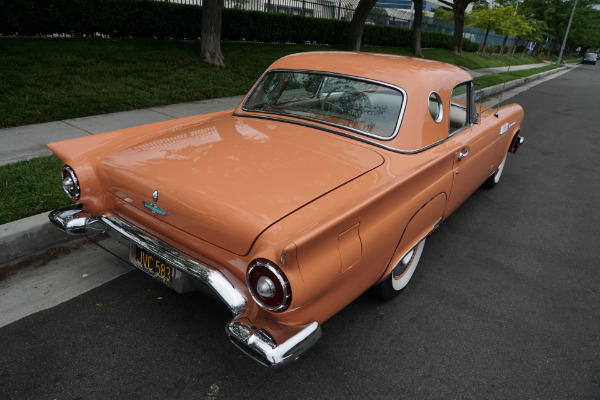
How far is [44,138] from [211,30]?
5.46 m

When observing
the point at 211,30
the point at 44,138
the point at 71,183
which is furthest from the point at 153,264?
the point at 211,30

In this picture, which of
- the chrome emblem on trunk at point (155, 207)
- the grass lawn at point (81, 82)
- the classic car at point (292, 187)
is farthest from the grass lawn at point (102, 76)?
the chrome emblem on trunk at point (155, 207)

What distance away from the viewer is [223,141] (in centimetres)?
264

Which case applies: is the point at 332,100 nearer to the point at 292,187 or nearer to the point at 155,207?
the point at 292,187

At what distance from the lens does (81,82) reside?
23.1 feet

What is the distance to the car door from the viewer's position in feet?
10.2

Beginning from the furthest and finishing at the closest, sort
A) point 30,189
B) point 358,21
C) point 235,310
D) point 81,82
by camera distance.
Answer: point 358,21 → point 81,82 → point 30,189 → point 235,310

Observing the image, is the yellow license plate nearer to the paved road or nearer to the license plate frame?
the license plate frame

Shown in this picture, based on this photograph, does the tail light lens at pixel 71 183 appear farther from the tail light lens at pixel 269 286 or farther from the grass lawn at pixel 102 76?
the grass lawn at pixel 102 76

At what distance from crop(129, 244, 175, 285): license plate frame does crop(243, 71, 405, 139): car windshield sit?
1422 millimetres

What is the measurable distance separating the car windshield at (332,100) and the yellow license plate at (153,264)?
142cm

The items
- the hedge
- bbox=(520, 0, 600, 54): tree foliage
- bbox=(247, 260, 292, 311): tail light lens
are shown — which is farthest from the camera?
bbox=(520, 0, 600, 54): tree foliage

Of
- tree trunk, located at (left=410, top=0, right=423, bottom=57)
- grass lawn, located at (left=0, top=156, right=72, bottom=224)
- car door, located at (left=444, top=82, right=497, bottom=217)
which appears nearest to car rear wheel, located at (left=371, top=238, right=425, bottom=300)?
car door, located at (left=444, top=82, right=497, bottom=217)

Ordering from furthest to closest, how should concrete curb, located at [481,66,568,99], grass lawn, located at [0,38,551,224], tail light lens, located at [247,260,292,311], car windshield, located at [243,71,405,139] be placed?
concrete curb, located at [481,66,568,99]
grass lawn, located at [0,38,551,224]
car windshield, located at [243,71,405,139]
tail light lens, located at [247,260,292,311]
